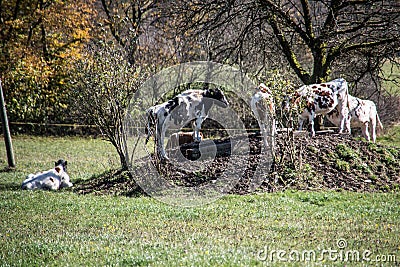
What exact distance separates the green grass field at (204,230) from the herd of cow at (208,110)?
1.23m

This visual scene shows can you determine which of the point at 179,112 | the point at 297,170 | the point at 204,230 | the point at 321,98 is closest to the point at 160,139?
the point at 179,112

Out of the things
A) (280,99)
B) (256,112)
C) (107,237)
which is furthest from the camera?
(256,112)

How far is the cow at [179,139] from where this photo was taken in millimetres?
13914

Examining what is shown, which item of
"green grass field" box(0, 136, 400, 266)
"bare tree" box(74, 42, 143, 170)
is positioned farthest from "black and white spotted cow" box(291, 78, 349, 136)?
"bare tree" box(74, 42, 143, 170)

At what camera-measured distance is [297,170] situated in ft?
39.2

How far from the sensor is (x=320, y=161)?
493 inches

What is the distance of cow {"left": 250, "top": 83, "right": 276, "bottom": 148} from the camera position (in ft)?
40.2

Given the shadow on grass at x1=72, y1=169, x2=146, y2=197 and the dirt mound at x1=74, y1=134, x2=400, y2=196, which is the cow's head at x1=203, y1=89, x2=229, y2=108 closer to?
the dirt mound at x1=74, y1=134, x2=400, y2=196

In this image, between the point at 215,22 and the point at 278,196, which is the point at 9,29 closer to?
the point at 215,22

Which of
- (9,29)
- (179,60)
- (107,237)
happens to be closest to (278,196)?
(107,237)

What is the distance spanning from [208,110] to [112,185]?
3193mm

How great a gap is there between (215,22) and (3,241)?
389 inches

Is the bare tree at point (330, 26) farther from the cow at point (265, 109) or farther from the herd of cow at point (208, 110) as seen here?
the cow at point (265, 109)

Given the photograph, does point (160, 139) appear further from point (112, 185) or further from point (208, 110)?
point (208, 110)
